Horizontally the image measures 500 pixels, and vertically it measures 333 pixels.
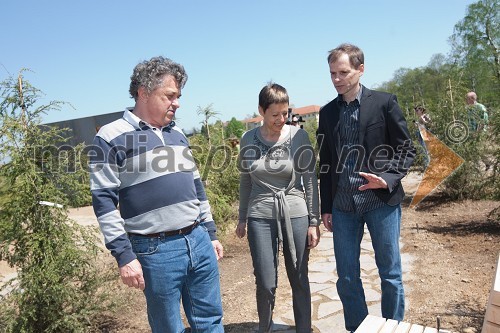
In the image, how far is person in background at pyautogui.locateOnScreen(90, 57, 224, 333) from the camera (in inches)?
86.6

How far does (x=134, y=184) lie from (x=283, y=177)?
1.21 m

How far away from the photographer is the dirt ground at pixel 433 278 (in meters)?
3.68

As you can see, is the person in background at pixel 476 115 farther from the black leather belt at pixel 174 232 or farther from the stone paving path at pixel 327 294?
the black leather belt at pixel 174 232

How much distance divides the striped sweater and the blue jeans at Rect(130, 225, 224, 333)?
4.1 inches

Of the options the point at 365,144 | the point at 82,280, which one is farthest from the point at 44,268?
the point at 365,144

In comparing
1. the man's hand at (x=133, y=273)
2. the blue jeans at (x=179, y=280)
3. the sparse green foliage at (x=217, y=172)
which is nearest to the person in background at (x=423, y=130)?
the sparse green foliage at (x=217, y=172)

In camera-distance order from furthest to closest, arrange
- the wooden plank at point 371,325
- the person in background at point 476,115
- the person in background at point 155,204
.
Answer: the person in background at point 476,115, the person in background at point 155,204, the wooden plank at point 371,325

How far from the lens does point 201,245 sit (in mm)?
2500

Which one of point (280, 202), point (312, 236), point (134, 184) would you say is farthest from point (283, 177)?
point (134, 184)

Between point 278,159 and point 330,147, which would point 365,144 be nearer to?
point 330,147

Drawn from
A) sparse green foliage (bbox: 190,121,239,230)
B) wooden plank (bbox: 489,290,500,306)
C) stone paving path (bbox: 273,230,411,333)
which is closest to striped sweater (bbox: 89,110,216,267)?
wooden plank (bbox: 489,290,500,306)

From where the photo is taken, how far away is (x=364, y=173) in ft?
8.87

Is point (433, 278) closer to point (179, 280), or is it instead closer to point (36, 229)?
point (179, 280)

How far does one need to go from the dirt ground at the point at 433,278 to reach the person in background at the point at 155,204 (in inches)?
58.2
